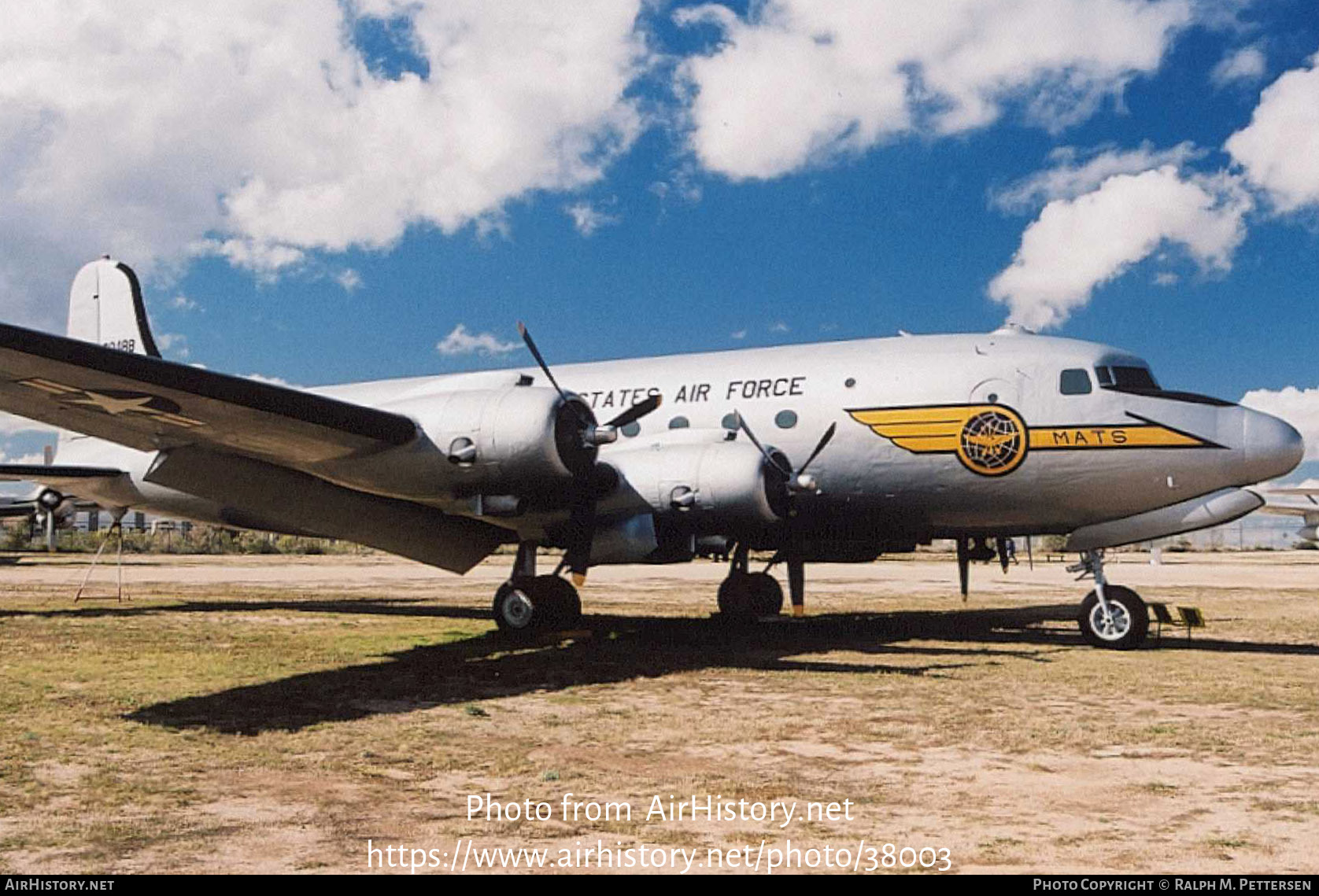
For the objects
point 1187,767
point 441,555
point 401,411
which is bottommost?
point 1187,767

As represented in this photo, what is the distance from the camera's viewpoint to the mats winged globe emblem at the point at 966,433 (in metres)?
12.4

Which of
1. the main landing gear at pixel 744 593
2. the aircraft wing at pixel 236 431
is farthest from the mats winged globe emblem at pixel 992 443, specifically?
the aircraft wing at pixel 236 431

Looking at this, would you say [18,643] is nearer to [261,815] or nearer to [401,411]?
[401,411]

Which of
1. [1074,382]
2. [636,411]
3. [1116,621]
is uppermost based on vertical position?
[1074,382]

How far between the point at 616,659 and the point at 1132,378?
6.93m

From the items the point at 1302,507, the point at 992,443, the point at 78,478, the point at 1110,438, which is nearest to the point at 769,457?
the point at 992,443

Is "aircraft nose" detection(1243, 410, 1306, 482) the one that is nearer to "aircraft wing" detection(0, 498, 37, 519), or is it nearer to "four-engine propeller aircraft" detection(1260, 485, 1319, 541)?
"four-engine propeller aircraft" detection(1260, 485, 1319, 541)

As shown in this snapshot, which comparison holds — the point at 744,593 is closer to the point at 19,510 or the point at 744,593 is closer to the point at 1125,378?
the point at 1125,378

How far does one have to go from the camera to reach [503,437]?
405 inches

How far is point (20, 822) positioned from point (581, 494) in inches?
285

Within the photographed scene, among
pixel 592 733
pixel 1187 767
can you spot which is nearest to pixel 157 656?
pixel 592 733

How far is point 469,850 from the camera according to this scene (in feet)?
14.8

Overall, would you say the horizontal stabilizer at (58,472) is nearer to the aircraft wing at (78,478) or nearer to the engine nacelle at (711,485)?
the aircraft wing at (78,478)

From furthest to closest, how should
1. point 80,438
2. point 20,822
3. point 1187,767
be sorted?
1. point 80,438
2. point 1187,767
3. point 20,822
